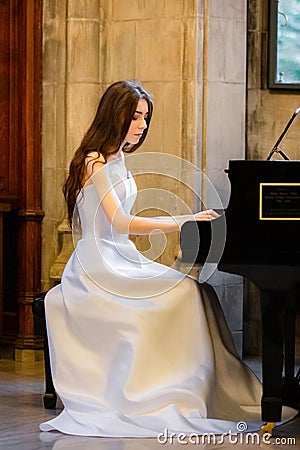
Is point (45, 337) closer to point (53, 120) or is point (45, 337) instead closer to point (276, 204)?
point (276, 204)

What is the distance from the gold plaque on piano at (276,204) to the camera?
5.02 meters

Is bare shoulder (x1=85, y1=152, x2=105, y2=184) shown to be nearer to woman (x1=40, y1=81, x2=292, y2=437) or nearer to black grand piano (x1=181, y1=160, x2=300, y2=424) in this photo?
woman (x1=40, y1=81, x2=292, y2=437)

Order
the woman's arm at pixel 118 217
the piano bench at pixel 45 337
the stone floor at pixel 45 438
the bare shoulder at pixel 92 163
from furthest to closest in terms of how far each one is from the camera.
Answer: the piano bench at pixel 45 337
the bare shoulder at pixel 92 163
the woman's arm at pixel 118 217
the stone floor at pixel 45 438

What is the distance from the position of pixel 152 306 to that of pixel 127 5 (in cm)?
270

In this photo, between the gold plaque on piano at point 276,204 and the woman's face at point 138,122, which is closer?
the gold plaque on piano at point 276,204

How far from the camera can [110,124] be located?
5.42m

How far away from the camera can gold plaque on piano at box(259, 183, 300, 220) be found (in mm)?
5023

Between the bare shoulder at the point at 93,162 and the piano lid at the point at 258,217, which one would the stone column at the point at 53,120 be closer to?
the bare shoulder at the point at 93,162

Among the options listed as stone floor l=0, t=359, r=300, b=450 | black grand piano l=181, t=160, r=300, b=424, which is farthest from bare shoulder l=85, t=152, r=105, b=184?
stone floor l=0, t=359, r=300, b=450

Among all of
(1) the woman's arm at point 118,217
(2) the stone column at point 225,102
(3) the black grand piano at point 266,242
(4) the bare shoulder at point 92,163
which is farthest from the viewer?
(2) the stone column at point 225,102

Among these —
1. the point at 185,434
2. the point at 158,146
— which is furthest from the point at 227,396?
the point at 158,146

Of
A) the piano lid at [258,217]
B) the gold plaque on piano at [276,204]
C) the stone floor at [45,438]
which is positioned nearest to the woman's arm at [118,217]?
the piano lid at [258,217]

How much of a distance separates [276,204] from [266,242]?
178mm

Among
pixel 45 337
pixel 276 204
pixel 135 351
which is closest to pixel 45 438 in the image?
pixel 135 351
